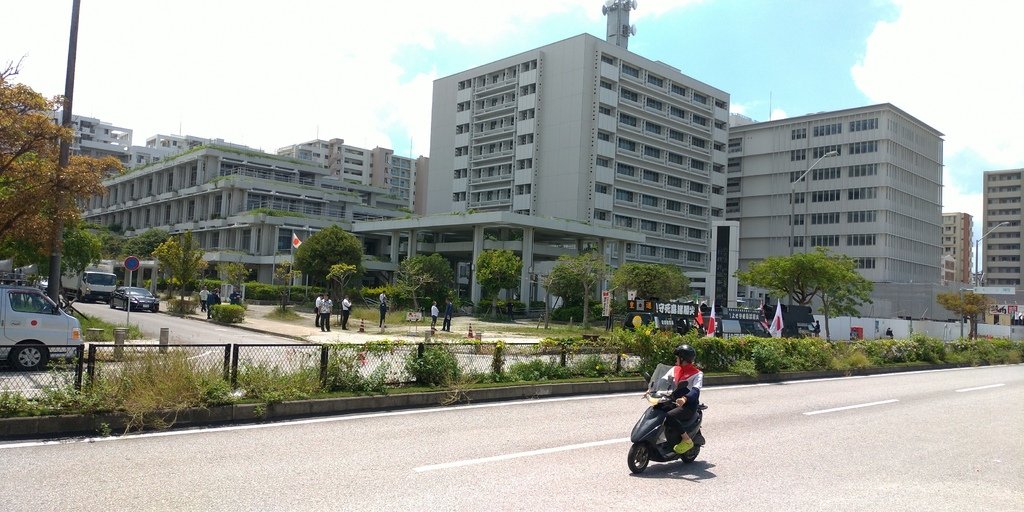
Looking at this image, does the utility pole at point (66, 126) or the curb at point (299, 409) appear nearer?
the curb at point (299, 409)

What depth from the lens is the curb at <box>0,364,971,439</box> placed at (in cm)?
872

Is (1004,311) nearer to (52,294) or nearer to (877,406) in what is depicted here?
(877,406)

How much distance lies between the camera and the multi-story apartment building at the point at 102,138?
348ft

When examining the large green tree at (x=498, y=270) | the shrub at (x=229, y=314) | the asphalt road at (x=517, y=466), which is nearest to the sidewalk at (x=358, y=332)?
the shrub at (x=229, y=314)

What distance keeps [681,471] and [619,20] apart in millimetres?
79898

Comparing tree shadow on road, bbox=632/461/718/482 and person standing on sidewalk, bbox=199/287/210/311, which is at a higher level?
person standing on sidewalk, bbox=199/287/210/311

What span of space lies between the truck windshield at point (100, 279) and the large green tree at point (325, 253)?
1172cm

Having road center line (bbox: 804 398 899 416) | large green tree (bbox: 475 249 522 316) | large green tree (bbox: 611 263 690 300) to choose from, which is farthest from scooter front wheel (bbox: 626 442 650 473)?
large green tree (bbox: 475 249 522 316)

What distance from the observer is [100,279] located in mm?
45281

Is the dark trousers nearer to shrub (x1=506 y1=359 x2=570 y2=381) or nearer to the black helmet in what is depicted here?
the black helmet

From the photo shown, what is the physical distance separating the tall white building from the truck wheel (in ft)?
245

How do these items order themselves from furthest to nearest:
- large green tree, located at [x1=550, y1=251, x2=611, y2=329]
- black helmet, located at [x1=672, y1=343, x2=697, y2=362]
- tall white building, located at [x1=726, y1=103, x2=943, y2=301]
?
tall white building, located at [x1=726, y1=103, x2=943, y2=301] → large green tree, located at [x1=550, y1=251, x2=611, y2=329] → black helmet, located at [x1=672, y1=343, x2=697, y2=362]

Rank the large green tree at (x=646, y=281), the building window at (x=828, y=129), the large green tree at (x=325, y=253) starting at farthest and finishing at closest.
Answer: the building window at (x=828, y=129) → the large green tree at (x=325, y=253) → the large green tree at (x=646, y=281)

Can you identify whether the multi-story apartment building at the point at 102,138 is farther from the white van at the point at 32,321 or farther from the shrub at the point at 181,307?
the white van at the point at 32,321
